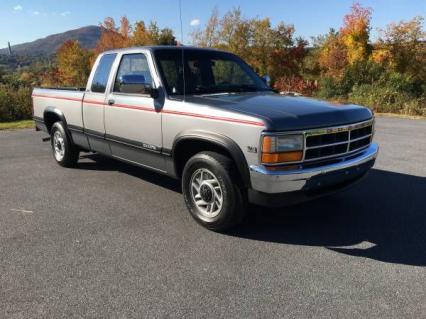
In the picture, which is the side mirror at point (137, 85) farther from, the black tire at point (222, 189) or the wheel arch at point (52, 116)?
the wheel arch at point (52, 116)

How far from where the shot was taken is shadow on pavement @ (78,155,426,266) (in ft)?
12.7

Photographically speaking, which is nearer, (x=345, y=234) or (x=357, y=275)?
(x=357, y=275)

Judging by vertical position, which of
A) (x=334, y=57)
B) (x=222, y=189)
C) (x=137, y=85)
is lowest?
(x=222, y=189)

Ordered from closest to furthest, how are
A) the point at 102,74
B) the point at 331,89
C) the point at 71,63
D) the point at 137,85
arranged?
the point at 137,85, the point at 102,74, the point at 331,89, the point at 71,63

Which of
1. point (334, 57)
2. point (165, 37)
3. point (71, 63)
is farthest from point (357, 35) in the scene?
point (71, 63)

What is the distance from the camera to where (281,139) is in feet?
11.8

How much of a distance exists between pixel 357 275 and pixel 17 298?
2.67 m

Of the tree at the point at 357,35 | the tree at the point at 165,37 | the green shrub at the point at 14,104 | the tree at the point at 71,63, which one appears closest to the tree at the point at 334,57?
the tree at the point at 357,35

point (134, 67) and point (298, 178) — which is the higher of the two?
point (134, 67)

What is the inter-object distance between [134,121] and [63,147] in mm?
2479

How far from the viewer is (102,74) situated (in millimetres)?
5816

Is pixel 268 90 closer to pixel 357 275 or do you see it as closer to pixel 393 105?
pixel 357 275

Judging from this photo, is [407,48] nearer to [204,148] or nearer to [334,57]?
[334,57]

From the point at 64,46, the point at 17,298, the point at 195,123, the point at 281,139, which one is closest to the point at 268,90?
the point at 195,123
